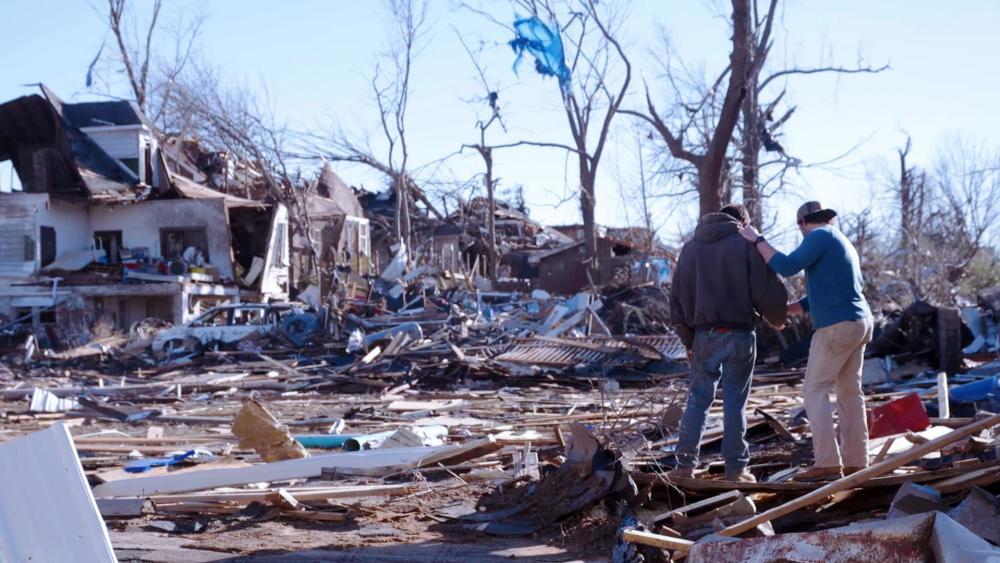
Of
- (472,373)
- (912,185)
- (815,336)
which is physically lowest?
(472,373)

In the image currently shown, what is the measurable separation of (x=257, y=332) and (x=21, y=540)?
67.5ft

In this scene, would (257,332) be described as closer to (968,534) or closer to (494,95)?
(494,95)

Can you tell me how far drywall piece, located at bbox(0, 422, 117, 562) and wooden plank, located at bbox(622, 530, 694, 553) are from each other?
7.14 feet

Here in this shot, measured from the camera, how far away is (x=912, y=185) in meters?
37.7

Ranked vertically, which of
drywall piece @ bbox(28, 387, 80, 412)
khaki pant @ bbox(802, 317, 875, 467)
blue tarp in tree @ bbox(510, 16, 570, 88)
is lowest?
drywall piece @ bbox(28, 387, 80, 412)

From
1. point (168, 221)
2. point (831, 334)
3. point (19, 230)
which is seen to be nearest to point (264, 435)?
point (831, 334)

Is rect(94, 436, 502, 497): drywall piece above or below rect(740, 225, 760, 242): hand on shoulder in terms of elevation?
below

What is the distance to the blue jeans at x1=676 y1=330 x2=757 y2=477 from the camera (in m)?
5.86

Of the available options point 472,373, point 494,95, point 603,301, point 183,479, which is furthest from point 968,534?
point 494,95

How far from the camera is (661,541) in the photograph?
13.9ft

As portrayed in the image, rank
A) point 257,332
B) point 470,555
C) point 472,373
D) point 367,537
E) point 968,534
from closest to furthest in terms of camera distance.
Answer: point 968,534, point 470,555, point 367,537, point 472,373, point 257,332

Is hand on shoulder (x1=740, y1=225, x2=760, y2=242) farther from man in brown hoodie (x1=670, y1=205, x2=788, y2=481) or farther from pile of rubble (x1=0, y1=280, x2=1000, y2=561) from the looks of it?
pile of rubble (x1=0, y1=280, x2=1000, y2=561)

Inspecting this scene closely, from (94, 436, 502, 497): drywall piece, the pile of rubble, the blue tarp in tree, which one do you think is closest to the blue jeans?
the pile of rubble

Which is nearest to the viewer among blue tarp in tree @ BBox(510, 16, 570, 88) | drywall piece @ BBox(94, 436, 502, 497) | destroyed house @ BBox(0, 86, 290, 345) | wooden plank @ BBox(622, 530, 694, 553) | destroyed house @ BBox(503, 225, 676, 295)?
wooden plank @ BBox(622, 530, 694, 553)
